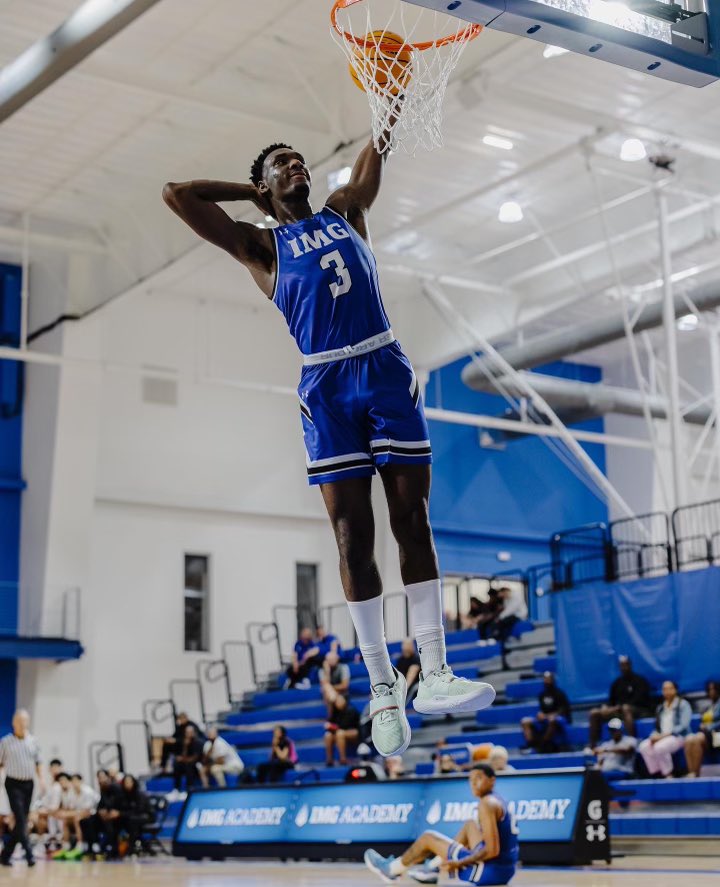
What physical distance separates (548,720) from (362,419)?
14.1m

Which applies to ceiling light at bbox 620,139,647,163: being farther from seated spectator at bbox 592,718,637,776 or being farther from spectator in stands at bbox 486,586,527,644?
seated spectator at bbox 592,718,637,776

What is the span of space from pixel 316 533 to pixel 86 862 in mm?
11638

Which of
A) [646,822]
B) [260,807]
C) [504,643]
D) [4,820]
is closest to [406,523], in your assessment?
[646,822]

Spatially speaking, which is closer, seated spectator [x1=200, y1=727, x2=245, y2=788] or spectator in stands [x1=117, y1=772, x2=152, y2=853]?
spectator in stands [x1=117, y1=772, x2=152, y2=853]

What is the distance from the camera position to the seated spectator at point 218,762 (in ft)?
71.6

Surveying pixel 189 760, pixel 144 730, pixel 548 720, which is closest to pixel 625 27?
pixel 548 720

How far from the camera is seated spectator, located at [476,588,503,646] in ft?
77.1

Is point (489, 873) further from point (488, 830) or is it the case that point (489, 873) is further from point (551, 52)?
point (551, 52)

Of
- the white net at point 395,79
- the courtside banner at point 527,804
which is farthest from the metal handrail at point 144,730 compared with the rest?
the white net at point 395,79

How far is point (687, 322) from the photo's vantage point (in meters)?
26.9

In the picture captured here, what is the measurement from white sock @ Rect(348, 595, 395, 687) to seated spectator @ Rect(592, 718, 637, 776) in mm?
12022

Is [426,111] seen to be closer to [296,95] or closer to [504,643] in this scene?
[296,95]

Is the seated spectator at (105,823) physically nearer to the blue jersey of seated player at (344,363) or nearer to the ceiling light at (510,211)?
the ceiling light at (510,211)

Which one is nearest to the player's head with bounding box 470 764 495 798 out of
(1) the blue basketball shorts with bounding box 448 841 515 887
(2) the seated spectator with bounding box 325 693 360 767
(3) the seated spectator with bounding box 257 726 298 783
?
(1) the blue basketball shorts with bounding box 448 841 515 887
